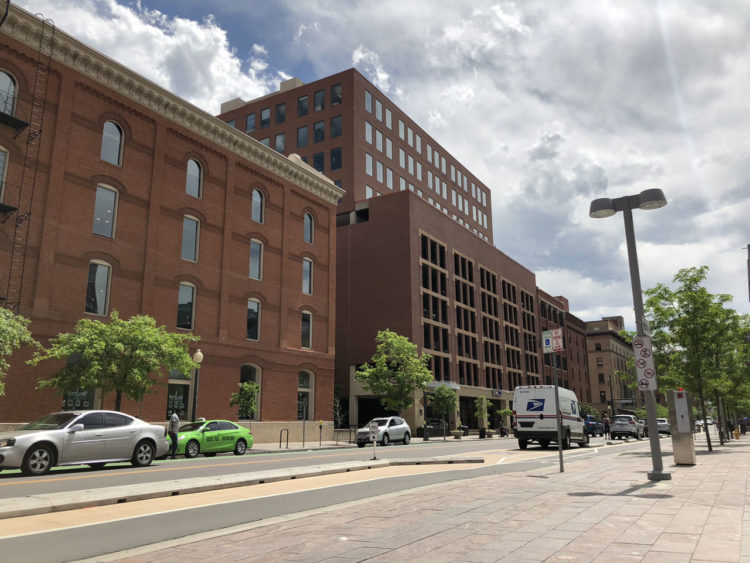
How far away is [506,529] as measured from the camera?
23.7 ft

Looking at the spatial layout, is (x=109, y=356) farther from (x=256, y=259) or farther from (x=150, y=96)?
(x=256, y=259)

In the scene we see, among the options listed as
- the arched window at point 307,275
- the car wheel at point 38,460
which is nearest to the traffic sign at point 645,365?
the car wheel at point 38,460

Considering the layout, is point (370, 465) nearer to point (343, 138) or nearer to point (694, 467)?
point (694, 467)

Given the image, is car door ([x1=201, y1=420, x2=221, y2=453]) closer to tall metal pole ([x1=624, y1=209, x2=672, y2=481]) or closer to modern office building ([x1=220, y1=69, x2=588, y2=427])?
tall metal pole ([x1=624, y1=209, x2=672, y2=481])

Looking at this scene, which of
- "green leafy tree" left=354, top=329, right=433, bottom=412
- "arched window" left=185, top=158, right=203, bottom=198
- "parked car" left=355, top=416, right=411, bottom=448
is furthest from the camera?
"green leafy tree" left=354, top=329, right=433, bottom=412

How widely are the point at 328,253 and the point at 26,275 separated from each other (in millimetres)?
21982

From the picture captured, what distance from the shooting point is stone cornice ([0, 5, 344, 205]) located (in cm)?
2630

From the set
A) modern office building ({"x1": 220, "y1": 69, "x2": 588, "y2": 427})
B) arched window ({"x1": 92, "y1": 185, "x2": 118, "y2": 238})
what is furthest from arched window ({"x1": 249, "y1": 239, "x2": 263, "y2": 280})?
modern office building ({"x1": 220, "y1": 69, "x2": 588, "y2": 427})

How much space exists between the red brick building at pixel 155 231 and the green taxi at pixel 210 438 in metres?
6.60

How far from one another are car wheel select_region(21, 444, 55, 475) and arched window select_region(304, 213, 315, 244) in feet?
94.9

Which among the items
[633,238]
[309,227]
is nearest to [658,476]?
[633,238]

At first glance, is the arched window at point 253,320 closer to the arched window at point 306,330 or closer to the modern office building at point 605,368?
the arched window at point 306,330

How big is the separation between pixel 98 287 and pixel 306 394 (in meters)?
16.3

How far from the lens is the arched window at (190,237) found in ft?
108
